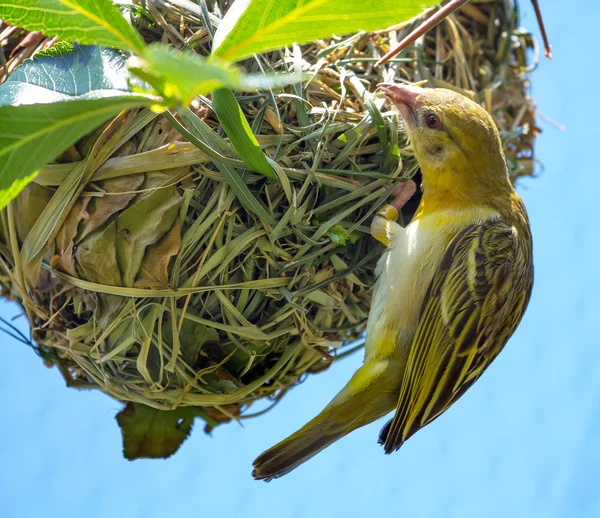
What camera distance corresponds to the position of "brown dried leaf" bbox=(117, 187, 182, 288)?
1104mm

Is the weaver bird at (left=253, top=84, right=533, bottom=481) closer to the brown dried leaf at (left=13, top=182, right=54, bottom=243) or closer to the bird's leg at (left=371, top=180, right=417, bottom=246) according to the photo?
the bird's leg at (left=371, top=180, right=417, bottom=246)

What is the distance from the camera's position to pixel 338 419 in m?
1.28

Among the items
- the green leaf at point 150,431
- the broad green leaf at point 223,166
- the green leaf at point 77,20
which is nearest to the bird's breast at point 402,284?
the broad green leaf at point 223,166

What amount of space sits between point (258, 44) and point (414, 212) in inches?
32.3

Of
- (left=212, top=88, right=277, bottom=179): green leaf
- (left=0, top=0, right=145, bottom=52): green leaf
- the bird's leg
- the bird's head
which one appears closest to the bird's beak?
the bird's head

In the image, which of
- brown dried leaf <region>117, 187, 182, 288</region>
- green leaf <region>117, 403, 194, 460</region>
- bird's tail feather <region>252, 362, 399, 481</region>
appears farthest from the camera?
green leaf <region>117, 403, 194, 460</region>

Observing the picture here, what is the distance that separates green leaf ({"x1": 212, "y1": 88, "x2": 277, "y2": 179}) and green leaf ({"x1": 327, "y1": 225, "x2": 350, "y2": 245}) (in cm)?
17

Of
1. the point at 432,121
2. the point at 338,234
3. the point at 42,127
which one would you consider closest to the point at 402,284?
the point at 338,234

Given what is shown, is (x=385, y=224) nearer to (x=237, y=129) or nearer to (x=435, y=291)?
(x=435, y=291)

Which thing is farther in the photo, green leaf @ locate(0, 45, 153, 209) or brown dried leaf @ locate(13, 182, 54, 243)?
brown dried leaf @ locate(13, 182, 54, 243)

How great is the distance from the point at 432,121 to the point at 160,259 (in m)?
0.54

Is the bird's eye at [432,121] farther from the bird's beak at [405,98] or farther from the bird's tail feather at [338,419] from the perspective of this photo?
the bird's tail feather at [338,419]

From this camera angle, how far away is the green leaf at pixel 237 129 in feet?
3.15

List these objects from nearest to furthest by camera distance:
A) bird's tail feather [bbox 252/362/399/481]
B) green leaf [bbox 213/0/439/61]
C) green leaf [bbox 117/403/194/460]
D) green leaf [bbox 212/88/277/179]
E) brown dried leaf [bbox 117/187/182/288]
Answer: green leaf [bbox 213/0/439/61]
green leaf [bbox 212/88/277/179]
brown dried leaf [bbox 117/187/182/288]
bird's tail feather [bbox 252/362/399/481]
green leaf [bbox 117/403/194/460]
